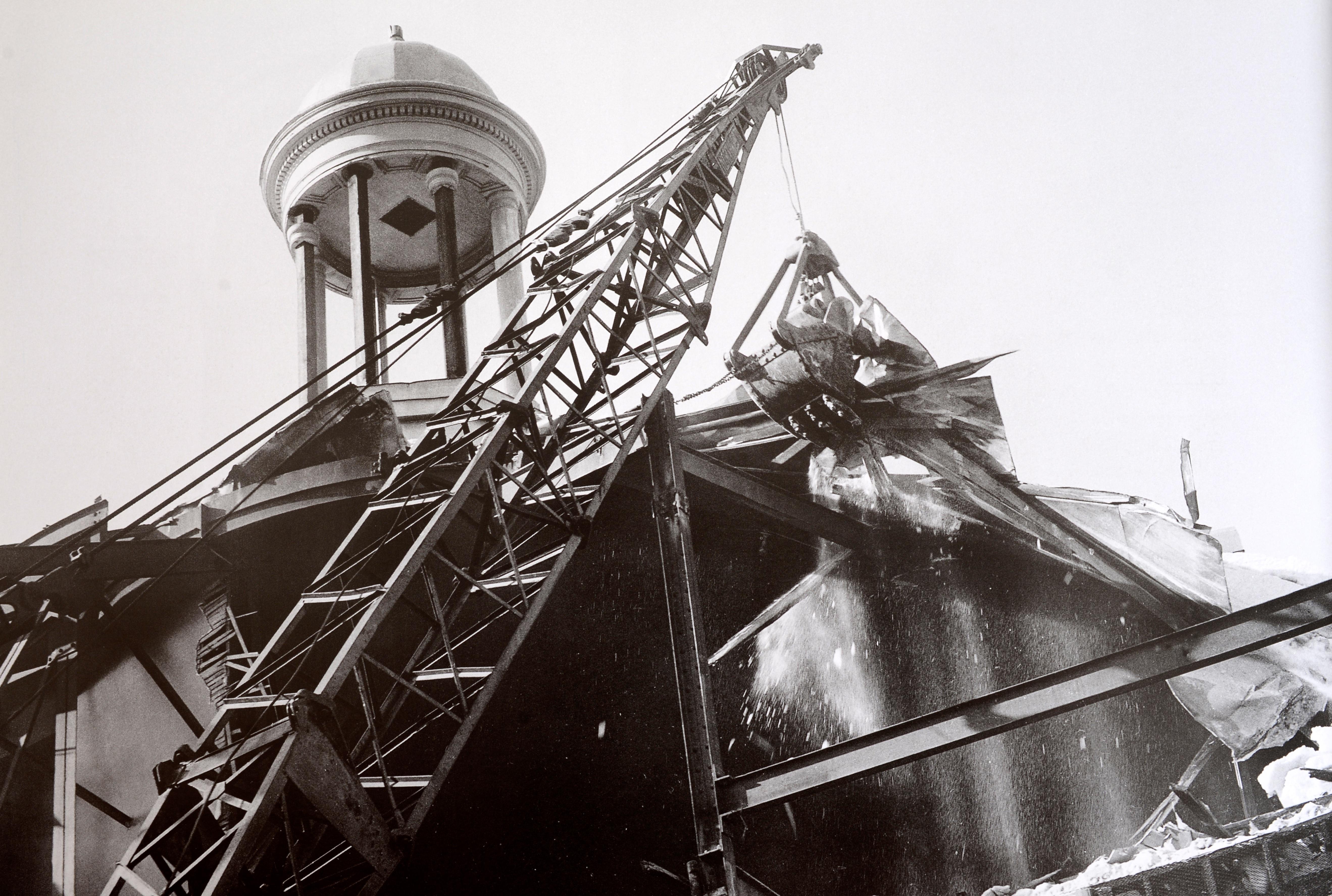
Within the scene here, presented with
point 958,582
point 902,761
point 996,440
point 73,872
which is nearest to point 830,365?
point 996,440

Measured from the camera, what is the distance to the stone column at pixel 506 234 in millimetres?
17125

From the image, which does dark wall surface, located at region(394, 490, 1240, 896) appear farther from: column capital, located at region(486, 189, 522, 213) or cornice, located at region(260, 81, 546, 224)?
cornice, located at region(260, 81, 546, 224)

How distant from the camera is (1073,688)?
773 centimetres

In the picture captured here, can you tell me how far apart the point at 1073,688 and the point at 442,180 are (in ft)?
39.8

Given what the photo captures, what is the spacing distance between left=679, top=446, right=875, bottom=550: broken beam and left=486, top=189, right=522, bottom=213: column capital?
24.2 ft

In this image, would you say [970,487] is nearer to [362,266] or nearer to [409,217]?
[362,266]

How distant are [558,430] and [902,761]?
4124mm

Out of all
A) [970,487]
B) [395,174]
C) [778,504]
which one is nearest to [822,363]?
[778,504]

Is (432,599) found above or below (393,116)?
below

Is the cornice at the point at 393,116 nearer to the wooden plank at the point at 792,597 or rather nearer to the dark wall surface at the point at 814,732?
the dark wall surface at the point at 814,732

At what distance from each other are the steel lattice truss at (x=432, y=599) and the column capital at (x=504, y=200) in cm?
510

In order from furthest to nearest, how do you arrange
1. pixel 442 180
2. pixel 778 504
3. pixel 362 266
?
pixel 442 180
pixel 362 266
pixel 778 504

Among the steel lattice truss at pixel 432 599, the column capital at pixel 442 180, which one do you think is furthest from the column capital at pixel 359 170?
the steel lattice truss at pixel 432 599

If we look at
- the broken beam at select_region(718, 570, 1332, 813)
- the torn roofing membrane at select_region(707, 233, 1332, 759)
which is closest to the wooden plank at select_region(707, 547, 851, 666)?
the torn roofing membrane at select_region(707, 233, 1332, 759)
